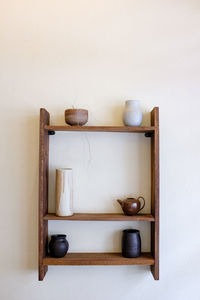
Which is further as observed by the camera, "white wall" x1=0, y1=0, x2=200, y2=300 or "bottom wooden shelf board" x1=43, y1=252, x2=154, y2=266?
"white wall" x1=0, y1=0, x2=200, y2=300

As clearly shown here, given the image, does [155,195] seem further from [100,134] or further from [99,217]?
[100,134]

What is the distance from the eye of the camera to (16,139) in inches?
71.9

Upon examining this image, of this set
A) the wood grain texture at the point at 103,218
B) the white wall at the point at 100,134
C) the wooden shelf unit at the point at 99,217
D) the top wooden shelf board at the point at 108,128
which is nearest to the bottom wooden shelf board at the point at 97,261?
the wooden shelf unit at the point at 99,217

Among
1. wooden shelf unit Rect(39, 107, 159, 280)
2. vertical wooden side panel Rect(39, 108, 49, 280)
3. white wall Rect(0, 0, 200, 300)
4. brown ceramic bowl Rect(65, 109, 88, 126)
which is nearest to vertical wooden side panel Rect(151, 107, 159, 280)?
wooden shelf unit Rect(39, 107, 159, 280)

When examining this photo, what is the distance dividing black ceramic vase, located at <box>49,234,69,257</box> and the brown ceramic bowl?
2.22ft

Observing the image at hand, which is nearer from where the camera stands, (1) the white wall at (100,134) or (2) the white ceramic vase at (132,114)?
(2) the white ceramic vase at (132,114)

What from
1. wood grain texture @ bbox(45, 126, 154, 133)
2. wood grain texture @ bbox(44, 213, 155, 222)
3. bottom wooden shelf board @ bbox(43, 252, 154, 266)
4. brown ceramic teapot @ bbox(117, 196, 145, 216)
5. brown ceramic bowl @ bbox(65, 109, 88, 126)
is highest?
brown ceramic bowl @ bbox(65, 109, 88, 126)

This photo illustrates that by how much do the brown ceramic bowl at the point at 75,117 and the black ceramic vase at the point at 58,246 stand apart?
68cm

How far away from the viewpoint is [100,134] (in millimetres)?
1822

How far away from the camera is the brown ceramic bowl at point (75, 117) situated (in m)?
1.68

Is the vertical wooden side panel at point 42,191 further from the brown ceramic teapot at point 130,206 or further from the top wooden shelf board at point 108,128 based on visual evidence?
the brown ceramic teapot at point 130,206

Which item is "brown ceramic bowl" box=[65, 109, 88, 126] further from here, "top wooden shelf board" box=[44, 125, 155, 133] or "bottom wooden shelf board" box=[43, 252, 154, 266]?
"bottom wooden shelf board" box=[43, 252, 154, 266]

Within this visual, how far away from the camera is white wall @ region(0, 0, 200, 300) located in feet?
5.91

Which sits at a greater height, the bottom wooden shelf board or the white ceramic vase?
the white ceramic vase
